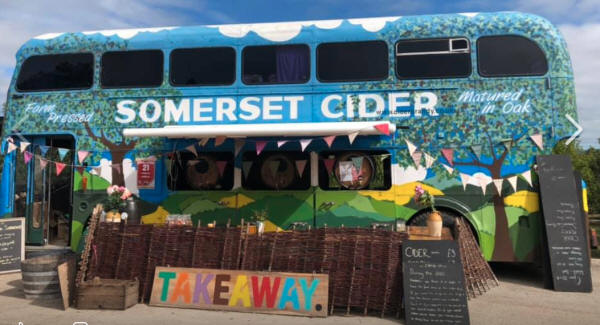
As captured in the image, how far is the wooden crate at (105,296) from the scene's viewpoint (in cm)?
552

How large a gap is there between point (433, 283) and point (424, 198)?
1.69 m

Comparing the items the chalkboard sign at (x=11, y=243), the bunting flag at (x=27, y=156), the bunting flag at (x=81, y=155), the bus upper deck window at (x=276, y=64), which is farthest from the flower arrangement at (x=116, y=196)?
the bus upper deck window at (x=276, y=64)

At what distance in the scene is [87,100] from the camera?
25.5ft

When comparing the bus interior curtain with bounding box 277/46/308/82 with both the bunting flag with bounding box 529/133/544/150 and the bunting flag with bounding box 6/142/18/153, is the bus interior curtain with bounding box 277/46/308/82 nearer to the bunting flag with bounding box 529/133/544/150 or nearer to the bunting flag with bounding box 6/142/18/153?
the bunting flag with bounding box 529/133/544/150

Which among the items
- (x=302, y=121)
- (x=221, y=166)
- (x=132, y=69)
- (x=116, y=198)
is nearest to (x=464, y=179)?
(x=302, y=121)

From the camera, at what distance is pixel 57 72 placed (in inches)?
312

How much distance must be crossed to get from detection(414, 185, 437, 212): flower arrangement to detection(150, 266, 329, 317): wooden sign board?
2147mm

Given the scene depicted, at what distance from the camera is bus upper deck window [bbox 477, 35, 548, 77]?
22.8 feet

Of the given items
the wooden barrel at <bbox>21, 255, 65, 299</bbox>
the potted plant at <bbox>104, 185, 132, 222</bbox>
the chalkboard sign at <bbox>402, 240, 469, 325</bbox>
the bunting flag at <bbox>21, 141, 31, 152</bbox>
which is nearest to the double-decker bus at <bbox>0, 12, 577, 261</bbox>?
the bunting flag at <bbox>21, 141, 31, 152</bbox>

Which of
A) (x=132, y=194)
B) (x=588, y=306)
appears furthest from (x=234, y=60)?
(x=588, y=306)

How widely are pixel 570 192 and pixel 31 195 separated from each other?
9717 mm

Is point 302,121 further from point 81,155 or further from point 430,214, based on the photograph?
point 81,155

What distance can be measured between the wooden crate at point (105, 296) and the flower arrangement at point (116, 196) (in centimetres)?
183

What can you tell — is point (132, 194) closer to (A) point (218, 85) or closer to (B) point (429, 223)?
(A) point (218, 85)
